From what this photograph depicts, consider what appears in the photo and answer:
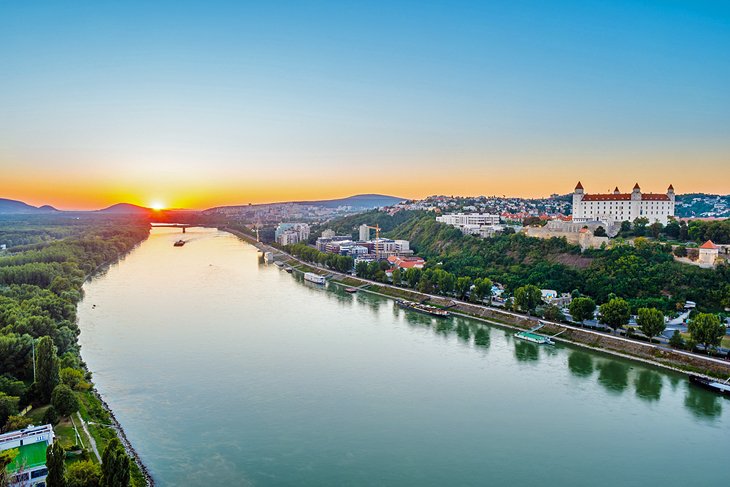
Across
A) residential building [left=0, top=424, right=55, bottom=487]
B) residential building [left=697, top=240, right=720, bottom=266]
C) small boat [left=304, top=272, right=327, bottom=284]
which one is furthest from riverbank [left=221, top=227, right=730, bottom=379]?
residential building [left=0, top=424, right=55, bottom=487]

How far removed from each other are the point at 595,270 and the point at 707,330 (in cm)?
429

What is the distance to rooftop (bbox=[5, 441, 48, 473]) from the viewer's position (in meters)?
3.97

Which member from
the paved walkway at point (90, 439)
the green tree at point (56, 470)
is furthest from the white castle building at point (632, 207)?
the green tree at point (56, 470)

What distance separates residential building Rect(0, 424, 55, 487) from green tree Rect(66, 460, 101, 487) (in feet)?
0.91

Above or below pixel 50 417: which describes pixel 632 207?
above

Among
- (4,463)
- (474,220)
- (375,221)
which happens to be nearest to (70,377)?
(4,463)

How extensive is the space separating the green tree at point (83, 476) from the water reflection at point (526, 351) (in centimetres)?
608

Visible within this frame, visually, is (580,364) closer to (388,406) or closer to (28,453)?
(388,406)

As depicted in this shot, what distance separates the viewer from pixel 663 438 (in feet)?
17.8

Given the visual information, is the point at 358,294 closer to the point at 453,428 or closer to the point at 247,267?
the point at 247,267

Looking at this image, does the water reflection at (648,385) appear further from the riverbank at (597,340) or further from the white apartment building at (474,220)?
the white apartment building at (474,220)

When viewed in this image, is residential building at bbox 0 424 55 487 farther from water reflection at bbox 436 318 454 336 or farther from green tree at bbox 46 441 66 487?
water reflection at bbox 436 318 454 336

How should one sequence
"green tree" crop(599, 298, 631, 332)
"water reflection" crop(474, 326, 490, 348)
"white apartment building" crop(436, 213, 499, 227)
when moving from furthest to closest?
"white apartment building" crop(436, 213, 499, 227)
"water reflection" crop(474, 326, 490, 348)
"green tree" crop(599, 298, 631, 332)

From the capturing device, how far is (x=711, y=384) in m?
6.62
